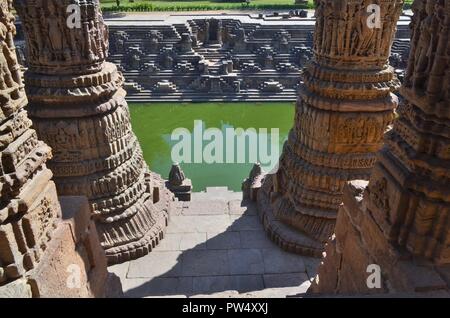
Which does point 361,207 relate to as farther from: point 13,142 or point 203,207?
point 203,207

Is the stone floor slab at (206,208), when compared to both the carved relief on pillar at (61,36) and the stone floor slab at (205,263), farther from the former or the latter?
the carved relief on pillar at (61,36)

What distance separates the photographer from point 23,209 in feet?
9.84

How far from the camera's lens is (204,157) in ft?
42.2

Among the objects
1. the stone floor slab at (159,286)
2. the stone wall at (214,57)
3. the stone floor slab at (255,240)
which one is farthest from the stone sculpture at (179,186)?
the stone wall at (214,57)

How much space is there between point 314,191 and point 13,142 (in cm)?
494

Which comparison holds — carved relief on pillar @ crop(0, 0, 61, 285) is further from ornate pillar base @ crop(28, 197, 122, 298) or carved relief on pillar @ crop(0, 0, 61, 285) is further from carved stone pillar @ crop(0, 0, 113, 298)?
ornate pillar base @ crop(28, 197, 122, 298)

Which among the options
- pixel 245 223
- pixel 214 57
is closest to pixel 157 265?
pixel 245 223

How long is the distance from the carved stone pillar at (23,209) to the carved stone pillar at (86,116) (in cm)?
256

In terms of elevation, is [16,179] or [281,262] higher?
[16,179]

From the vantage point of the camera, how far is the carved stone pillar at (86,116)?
5.60 metres

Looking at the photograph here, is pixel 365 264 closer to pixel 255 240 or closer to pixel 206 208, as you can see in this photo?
pixel 255 240

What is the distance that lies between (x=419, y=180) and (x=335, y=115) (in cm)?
343

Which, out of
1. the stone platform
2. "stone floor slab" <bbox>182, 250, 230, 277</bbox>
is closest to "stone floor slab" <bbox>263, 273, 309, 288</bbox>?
the stone platform
